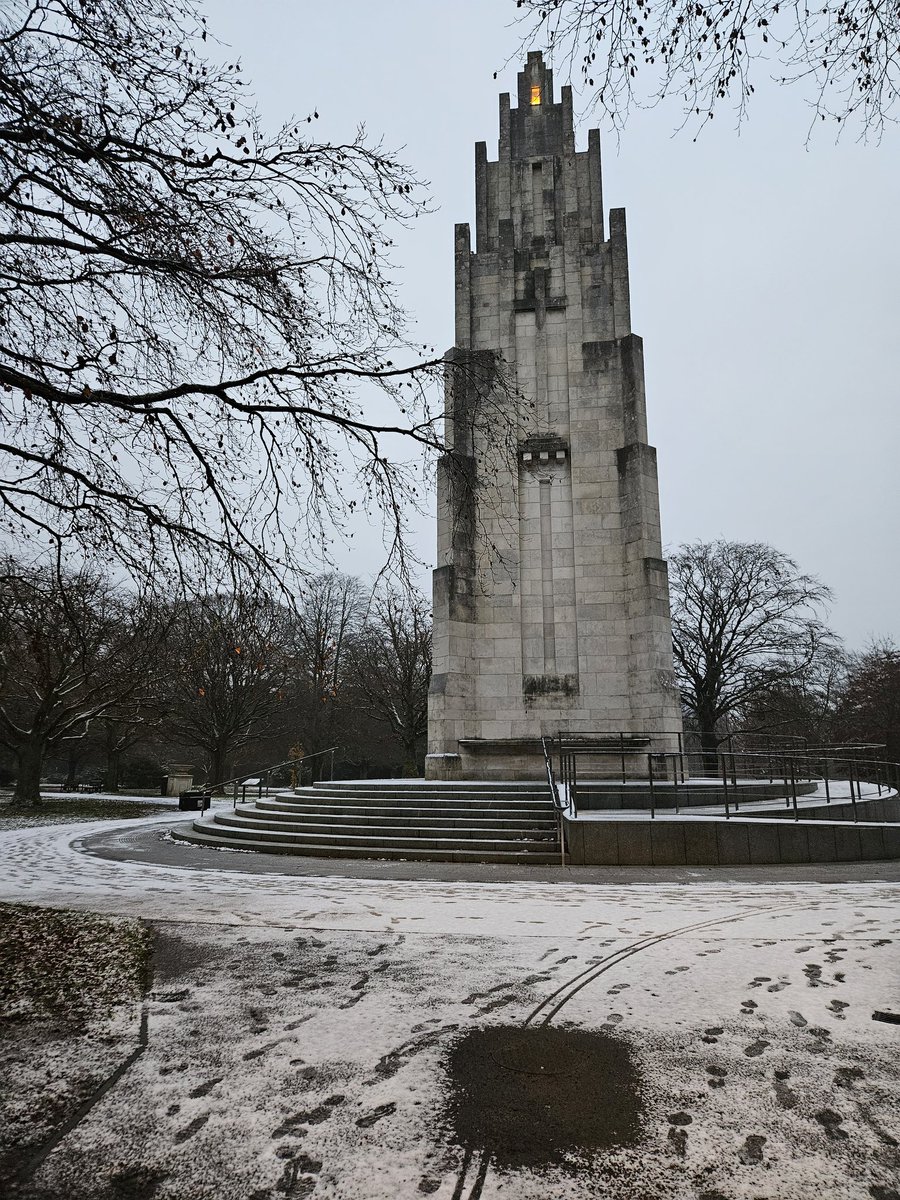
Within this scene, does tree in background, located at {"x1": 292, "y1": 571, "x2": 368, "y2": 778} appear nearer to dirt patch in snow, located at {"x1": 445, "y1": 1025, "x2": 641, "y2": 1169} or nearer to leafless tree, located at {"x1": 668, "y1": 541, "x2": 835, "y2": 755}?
leafless tree, located at {"x1": 668, "y1": 541, "x2": 835, "y2": 755}

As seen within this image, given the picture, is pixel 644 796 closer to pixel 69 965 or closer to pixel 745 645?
pixel 69 965

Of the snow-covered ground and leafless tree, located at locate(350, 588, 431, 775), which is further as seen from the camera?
leafless tree, located at locate(350, 588, 431, 775)

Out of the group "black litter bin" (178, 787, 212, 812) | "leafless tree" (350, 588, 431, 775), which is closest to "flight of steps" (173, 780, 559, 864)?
"black litter bin" (178, 787, 212, 812)

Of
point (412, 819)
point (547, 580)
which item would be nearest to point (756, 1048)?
point (412, 819)

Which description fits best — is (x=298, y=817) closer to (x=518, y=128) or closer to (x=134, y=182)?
(x=134, y=182)

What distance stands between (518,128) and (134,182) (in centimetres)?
1752

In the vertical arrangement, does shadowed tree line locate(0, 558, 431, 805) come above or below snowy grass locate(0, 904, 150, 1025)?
above

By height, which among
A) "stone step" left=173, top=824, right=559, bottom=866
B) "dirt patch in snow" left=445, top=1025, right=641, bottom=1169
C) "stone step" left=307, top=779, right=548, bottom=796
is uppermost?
"stone step" left=307, top=779, right=548, bottom=796

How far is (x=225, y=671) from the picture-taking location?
94.4ft

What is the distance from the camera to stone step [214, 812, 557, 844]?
493 inches

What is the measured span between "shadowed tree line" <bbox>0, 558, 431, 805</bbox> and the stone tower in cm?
289

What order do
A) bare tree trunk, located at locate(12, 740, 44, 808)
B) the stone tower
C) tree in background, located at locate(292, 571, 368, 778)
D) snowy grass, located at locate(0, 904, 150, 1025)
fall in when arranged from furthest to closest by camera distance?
1. tree in background, located at locate(292, 571, 368, 778)
2. bare tree trunk, located at locate(12, 740, 44, 808)
3. the stone tower
4. snowy grass, located at locate(0, 904, 150, 1025)

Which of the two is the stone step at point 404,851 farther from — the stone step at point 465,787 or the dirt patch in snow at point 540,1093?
the dirt patch in snow at point 540,1093

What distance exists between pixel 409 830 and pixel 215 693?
68.8 ft
